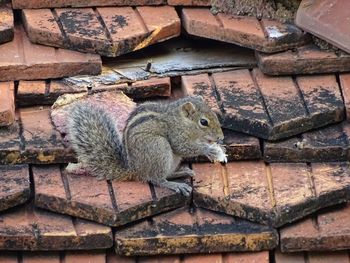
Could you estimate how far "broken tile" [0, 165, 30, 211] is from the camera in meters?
4.59

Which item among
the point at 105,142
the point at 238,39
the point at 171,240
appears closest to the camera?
the point at 171,240

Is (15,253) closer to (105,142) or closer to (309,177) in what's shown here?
(105,142)

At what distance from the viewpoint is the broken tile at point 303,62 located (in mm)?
5109

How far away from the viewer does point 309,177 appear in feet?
15.7

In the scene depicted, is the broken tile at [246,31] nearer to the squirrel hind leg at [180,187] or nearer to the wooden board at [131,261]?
the squirrel hind leg at [180,187]

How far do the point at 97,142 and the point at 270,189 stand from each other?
0.77 meters

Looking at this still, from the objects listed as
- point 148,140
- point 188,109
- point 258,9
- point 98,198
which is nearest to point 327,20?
point 258,9

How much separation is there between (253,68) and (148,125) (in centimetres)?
67

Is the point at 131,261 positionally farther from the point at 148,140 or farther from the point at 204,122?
the point at 204,122

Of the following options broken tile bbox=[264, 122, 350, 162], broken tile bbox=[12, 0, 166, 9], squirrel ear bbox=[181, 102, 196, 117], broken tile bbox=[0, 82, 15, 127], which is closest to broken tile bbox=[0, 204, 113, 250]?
broken tile bbox=[0, 82, 15, 127]

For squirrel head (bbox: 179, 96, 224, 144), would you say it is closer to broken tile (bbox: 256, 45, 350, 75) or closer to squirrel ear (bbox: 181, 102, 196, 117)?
squirrel ear (bbox: 181, 102, 196, 117)

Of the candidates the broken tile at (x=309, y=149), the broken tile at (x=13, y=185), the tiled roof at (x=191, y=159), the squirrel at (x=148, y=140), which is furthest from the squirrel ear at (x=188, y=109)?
the broken tile at (x=13, y=185)

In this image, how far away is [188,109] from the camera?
16.1 feet

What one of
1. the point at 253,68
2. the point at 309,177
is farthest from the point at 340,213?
the point at 253,68
